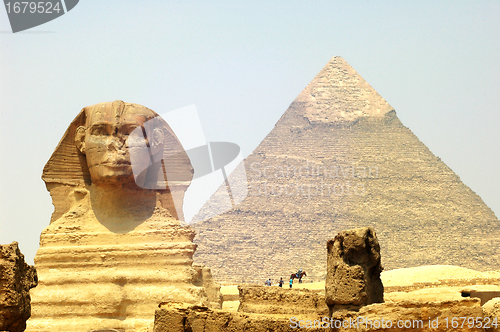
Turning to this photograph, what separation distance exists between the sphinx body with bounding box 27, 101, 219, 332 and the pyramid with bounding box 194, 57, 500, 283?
95.4m

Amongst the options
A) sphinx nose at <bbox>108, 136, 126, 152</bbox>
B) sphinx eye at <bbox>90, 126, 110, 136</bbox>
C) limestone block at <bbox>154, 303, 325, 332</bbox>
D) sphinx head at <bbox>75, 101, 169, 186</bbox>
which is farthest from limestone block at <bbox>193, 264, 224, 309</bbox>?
limestone block at <bbox>154, 303, 325, 332</bbox>

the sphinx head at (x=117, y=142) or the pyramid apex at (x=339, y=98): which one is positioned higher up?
the pyramid apex at (x=339, y=98)

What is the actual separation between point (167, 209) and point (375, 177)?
10986 centimetres

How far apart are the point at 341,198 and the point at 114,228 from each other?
110718mm

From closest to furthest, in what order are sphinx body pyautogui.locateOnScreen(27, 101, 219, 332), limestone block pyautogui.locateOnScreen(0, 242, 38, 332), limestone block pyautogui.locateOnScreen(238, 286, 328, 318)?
limestone block pyautogui.locateOnScreen(0, 242, 38, 332) < limestone block pyautogui.locateOnScreen(238, 286, 328, 318) < sphinx body pyautogui.locateOnScreen(27, 101, 219, 332)

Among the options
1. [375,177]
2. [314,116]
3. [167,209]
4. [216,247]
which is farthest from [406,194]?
[167,209]

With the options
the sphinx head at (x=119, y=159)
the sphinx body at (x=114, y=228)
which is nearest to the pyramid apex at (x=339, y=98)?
the sphinx head at (x=119, y=159)

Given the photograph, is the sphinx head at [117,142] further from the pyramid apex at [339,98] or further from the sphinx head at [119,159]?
the pyramid apex at [339,98]

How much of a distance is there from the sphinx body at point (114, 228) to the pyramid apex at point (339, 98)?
11342 centimetres

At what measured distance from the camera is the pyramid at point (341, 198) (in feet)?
361

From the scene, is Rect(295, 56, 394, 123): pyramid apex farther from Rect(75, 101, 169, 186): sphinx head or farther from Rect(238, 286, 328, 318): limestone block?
Rect(238, 286, 328, 318): limestone block

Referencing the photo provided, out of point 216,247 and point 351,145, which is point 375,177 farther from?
point 216,247

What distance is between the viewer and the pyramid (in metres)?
110

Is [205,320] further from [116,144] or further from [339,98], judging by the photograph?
[339,98]
